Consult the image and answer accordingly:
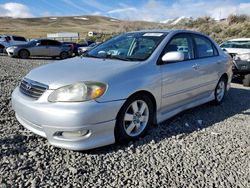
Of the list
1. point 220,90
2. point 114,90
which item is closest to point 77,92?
point 114,90

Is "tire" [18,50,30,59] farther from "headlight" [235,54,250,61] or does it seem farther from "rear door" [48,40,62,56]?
"headlight" [235,54,250,61]

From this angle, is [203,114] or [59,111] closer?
[59,111]

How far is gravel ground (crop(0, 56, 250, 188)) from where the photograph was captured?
2.96 m

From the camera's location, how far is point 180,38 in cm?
488

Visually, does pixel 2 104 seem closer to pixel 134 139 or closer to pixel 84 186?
pixel 134 139

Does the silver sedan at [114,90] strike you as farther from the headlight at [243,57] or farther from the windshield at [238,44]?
the windshield at [238,44]

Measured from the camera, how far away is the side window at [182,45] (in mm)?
4561

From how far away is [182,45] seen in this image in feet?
16.1

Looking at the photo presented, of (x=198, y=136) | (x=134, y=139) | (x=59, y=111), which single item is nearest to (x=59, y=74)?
(x=59, y=111)

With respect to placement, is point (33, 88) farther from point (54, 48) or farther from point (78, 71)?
point (54, 48)

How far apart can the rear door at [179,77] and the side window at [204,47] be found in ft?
0.71

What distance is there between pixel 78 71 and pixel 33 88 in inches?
23.2

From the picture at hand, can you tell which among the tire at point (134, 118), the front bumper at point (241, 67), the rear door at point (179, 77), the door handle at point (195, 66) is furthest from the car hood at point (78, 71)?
the front bumper at point (241, 67)

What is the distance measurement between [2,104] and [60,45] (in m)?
15.4
